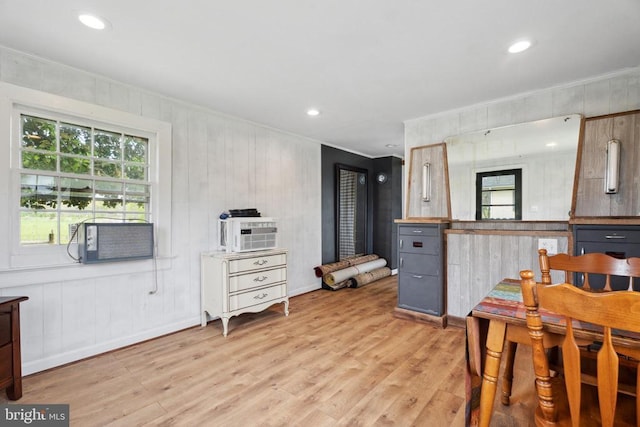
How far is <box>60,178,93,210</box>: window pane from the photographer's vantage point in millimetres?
2508

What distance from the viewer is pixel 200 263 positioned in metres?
3.37

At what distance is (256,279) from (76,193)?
1831 millimetres

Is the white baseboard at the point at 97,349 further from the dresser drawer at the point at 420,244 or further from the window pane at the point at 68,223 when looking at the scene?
the dresser drawer at the point at 420,244

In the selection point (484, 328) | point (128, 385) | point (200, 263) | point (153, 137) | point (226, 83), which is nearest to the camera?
point (484, 328)

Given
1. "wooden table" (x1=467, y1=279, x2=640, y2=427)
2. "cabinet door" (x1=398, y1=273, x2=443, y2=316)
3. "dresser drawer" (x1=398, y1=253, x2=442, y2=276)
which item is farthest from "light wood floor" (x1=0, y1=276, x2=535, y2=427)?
"dresser drawer" (x1=398, y1=253, x2=442, y2=276)

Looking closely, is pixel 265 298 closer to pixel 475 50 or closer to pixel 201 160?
pixel 201 160

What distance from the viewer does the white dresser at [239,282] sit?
3.06 metres

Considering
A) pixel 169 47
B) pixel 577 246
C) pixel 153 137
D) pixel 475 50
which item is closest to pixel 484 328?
pixel 577 246

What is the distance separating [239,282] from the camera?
3.16 meters

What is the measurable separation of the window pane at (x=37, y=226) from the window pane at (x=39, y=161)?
1.19ft

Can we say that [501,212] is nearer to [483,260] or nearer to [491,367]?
[483,260]

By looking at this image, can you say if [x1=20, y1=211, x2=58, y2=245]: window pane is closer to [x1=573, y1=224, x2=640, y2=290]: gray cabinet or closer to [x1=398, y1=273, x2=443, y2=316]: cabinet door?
[x1=398, y1=273, x2=443, y2=316]: cabinet door

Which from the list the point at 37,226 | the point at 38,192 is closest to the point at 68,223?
the point at 37,226

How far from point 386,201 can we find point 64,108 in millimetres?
5000
